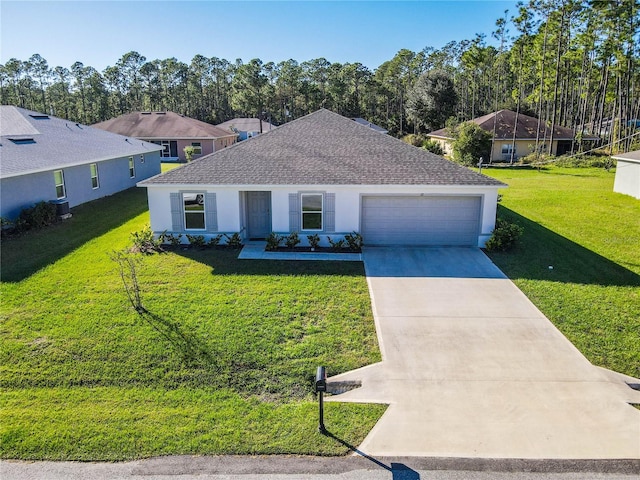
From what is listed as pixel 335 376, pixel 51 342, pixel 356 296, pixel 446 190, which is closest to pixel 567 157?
pixel 446 190

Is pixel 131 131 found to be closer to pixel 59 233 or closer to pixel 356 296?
pixel 59 233

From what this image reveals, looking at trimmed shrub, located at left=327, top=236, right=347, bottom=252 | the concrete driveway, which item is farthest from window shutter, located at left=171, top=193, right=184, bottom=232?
the concrete driveway

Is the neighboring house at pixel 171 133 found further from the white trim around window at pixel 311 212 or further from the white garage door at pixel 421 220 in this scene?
the white garage door at pixel 421 220

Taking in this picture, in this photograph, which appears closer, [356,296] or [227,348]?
[227,348]

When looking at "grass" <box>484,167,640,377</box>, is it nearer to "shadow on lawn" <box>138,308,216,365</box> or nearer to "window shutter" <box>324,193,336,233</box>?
"window shutter" <box>324,193,336,233</box>

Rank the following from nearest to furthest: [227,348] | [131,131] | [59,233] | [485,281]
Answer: [227,348] < [485,281] < [59,233] < [131,131]

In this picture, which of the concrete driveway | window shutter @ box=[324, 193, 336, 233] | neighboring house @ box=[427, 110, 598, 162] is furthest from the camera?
neighboring house @ box=[427, 110, 598, 162]

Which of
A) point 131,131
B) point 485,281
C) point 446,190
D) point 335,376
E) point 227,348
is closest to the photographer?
point 335,376

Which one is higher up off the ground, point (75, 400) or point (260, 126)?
point (260, 126)
